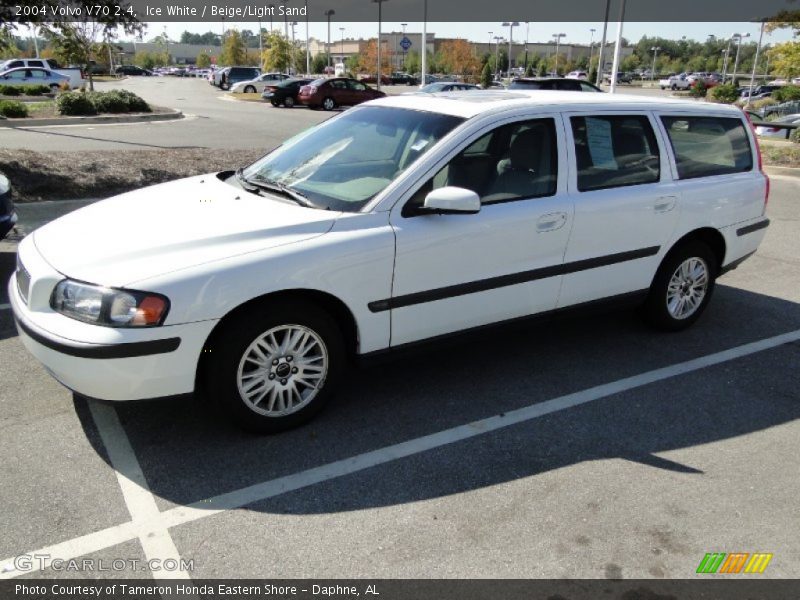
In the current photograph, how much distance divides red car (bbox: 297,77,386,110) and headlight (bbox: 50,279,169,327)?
85.2 feet

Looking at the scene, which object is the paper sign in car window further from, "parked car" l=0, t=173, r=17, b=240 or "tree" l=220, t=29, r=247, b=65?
"tree" l=220, t=29, r=247, b=65

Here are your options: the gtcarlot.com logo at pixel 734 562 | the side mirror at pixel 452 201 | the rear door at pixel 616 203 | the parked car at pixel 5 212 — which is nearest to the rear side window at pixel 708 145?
the rear door at pixel 616 203

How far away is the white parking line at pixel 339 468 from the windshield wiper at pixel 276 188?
139 centimetres

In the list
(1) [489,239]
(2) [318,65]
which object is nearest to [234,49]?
(2) [318,65]

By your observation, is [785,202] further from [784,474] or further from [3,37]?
[3,37]

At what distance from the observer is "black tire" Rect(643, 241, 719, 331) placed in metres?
4.94

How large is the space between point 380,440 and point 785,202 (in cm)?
1018

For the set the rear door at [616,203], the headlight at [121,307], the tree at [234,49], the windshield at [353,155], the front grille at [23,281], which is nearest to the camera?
the headlight at [121,307]

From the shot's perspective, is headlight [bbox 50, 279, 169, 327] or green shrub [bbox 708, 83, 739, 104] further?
green shrub [bbox 708, 83, 739, 104]

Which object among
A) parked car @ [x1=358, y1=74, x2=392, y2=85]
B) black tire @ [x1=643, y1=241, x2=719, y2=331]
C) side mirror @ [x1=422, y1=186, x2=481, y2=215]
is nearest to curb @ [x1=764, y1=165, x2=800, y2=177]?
black tire @ [x1=643, y1=241, x2=719, y2=331]

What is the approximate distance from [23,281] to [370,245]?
5.91ft

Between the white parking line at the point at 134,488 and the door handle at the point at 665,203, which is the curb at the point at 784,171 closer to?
the door handle at the point at 665,203

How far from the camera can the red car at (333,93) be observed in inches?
1108

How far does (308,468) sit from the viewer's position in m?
3.32
